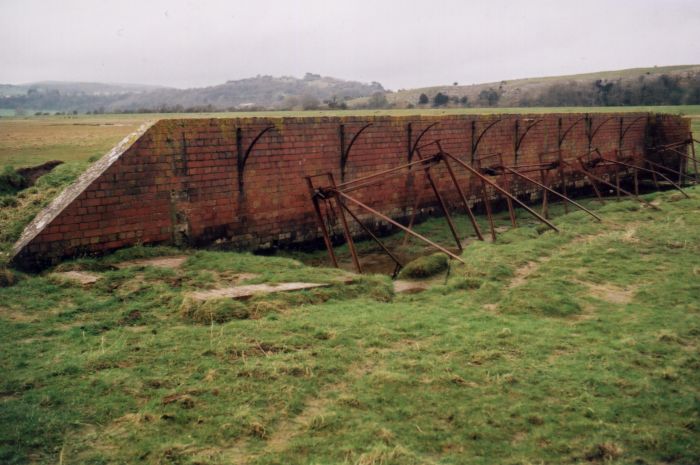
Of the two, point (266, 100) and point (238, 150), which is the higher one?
point (266, 100)

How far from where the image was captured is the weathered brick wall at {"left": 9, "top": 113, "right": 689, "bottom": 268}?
23.0ft

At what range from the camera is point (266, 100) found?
448 feet

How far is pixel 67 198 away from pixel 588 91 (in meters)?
76.1

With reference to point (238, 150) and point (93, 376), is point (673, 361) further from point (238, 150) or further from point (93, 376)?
point (238, 150)

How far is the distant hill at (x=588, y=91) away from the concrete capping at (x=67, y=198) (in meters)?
67.3

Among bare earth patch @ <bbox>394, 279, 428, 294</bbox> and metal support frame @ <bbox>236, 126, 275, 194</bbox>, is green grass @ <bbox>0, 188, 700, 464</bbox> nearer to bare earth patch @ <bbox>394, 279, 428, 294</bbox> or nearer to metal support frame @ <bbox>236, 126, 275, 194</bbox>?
bare earth patch @ <bbox>394, 279, 428, 294</bbox>

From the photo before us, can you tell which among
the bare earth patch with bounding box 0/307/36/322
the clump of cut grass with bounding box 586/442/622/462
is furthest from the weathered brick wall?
the clump of cut grass with bounding box 586/442/622/462

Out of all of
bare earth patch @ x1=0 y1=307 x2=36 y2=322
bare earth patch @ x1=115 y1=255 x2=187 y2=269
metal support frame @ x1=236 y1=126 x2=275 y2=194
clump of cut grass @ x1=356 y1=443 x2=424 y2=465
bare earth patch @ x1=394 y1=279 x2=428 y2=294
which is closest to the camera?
clump of cut grass @ x1=356 y1=443 x2=424 y2=465

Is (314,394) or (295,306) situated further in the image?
(295,306)

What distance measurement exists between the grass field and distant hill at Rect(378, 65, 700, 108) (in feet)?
218

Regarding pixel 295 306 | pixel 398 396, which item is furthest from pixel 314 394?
pixel 295 306

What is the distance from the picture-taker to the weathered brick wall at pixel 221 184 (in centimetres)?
701

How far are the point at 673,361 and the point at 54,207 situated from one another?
A: 6.64 meters

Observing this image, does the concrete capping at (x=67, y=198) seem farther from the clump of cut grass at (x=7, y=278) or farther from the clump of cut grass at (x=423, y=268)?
the clump of cut grass at (x=423, y=268)
